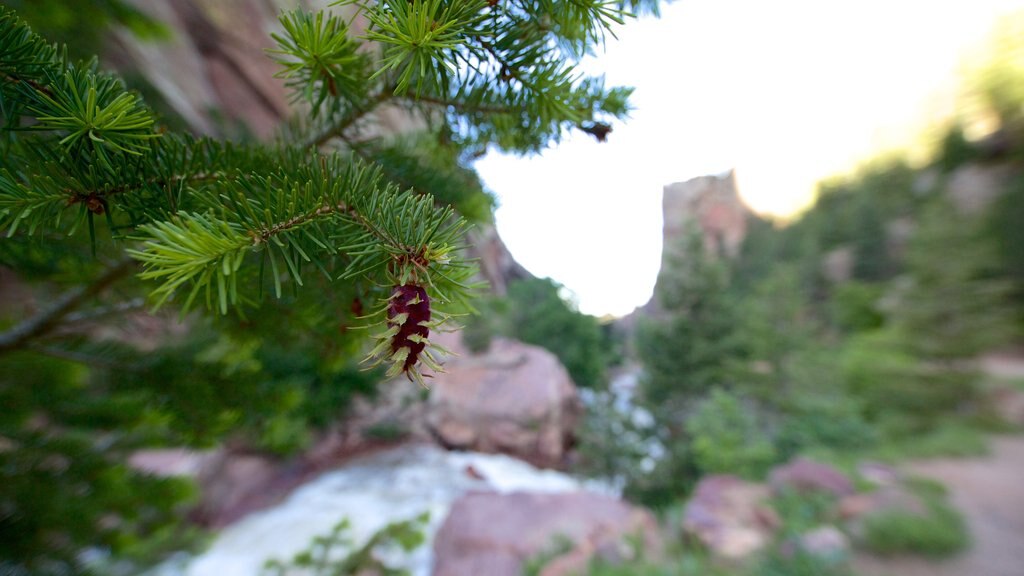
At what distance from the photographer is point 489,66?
768mm

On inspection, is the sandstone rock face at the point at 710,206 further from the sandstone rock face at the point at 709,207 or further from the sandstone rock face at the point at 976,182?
the sandstone rock face at the point at 976,182

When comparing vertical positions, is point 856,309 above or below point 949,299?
above

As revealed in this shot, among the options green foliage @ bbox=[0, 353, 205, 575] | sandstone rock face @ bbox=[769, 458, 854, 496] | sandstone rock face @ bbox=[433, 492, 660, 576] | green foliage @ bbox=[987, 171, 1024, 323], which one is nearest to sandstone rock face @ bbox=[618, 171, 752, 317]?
green foliage @ bbox=[987, 171, 1024, 323]

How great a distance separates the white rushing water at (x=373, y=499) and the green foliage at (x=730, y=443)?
2535 mm

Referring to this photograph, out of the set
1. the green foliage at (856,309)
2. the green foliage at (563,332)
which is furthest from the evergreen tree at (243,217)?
the green foliage at (856,309)

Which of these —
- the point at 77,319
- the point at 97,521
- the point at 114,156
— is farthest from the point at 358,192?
the point at 97,521

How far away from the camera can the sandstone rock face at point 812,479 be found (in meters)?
4.95

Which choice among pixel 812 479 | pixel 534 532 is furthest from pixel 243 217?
pixel 812 479

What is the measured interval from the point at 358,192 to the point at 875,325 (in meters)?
24.6

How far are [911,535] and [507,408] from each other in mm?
9096

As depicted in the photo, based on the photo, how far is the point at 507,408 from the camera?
1211cm

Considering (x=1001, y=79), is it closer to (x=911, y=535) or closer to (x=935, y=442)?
(x=935, y=442)

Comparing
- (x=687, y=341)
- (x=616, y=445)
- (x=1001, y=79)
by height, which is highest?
(x=1001, y=79)

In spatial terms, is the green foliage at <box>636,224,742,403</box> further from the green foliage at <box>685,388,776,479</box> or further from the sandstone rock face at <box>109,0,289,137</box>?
the sandstone rock face at <box>109,0,289,137</box>
